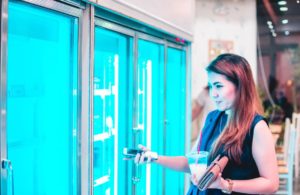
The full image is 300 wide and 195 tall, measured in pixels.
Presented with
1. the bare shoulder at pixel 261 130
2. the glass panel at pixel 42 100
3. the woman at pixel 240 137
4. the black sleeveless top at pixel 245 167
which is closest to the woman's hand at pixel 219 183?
the woman at pixel 240 137

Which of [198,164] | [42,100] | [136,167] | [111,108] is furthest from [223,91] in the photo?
[136,167]

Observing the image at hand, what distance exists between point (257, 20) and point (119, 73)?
4.28 m

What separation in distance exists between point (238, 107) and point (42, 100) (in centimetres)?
88

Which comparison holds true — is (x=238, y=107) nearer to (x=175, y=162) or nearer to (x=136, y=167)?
(x=175, y=162)

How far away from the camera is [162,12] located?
3379 millimetres

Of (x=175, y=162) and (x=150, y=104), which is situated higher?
(x=150, y=104)

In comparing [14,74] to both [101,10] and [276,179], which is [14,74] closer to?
[101,10]

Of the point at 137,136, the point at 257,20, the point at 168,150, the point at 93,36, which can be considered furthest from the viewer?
the point at 257,20

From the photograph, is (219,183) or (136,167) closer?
(219,183)

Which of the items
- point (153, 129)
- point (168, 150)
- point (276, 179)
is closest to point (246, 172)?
point (276, 179)

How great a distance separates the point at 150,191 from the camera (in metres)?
3.68

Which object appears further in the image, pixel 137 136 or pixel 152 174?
pixel 152 174

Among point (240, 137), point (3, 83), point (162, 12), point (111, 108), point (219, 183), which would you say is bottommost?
point (219, 183)

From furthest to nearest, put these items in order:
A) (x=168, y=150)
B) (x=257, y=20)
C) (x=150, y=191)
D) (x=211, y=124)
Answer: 1. (x=257, y=20)
2. (x=168, y=150)
3. (x=150, y=191)
4. (x=211, y=124)
